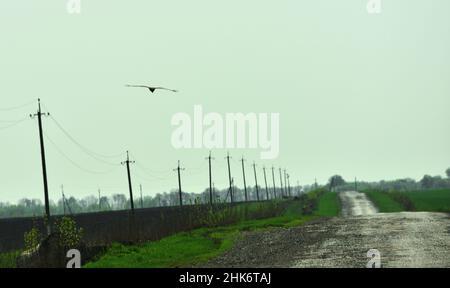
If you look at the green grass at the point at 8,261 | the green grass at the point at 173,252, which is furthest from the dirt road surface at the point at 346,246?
the green grass at the point at 8,261

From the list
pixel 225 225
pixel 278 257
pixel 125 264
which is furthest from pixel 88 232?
pixel 278 257

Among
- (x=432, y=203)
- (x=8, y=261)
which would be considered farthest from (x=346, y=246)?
(x=432, y=203)

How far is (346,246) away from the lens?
92.6ft

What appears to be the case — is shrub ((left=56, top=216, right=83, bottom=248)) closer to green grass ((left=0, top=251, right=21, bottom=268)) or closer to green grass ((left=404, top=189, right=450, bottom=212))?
green grass ((left=0, top=251, right=21, bottom=268))

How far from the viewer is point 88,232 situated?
64.4 metres

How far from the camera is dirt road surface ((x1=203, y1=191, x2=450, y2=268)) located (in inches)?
905

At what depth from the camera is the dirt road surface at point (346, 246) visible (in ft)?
75.4

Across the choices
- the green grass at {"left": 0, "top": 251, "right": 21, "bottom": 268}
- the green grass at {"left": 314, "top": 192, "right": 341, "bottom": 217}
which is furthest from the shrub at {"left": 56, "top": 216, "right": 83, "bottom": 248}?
the green grass at {"left": 314, "top": 192, "right": 341, "bottom": 217}

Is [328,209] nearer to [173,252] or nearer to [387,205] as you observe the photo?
[387,205]

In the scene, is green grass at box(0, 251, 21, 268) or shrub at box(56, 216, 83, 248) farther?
green grass at box(0, 251, 21, 268)

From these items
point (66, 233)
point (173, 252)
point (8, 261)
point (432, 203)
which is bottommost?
point (432, 203)
